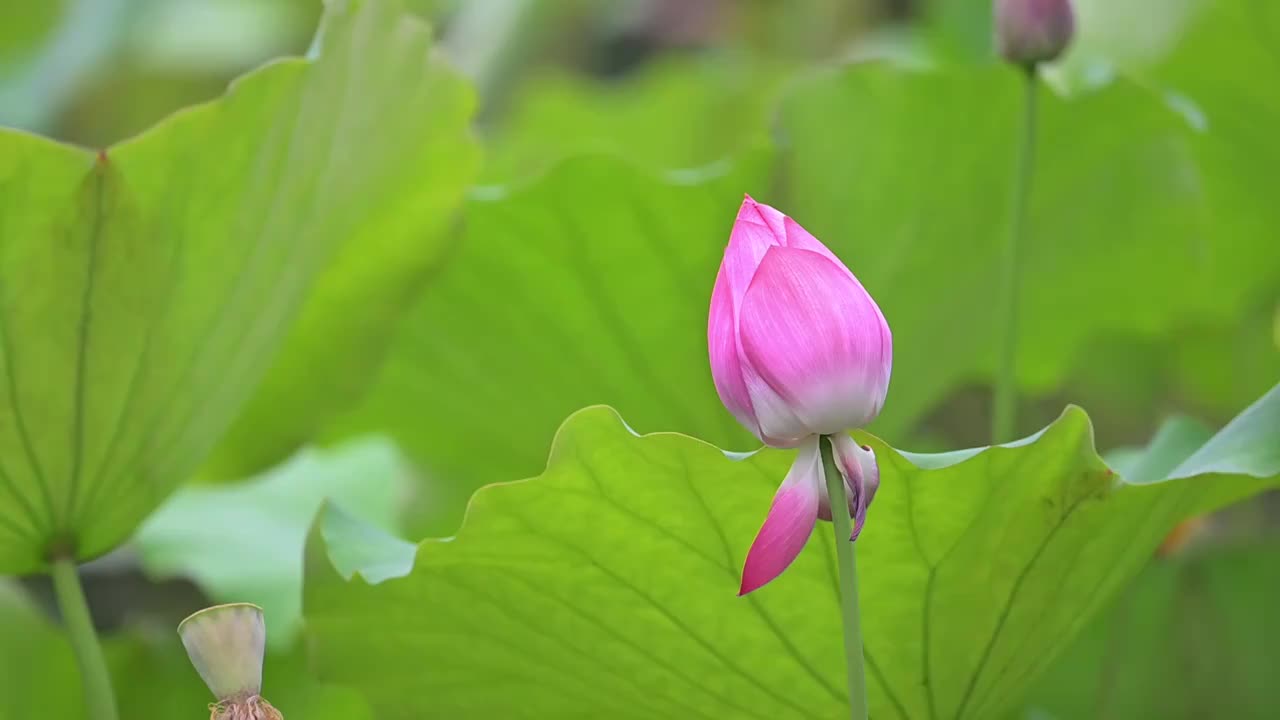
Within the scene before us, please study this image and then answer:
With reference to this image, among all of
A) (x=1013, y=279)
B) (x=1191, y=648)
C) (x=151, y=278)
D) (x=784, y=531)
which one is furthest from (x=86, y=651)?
(x=1191, y=648)

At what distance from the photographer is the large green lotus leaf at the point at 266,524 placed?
665 mm

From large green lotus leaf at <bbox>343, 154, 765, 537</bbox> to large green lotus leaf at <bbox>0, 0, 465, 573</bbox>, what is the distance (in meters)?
0.18

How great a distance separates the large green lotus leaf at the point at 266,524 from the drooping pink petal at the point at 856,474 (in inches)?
13.7

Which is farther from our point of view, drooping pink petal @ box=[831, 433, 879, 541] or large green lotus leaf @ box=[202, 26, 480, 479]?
large green lotus leaf @ box=[202, 26, 480, 479]

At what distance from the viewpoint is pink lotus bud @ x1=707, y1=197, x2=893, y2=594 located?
11.9 inches

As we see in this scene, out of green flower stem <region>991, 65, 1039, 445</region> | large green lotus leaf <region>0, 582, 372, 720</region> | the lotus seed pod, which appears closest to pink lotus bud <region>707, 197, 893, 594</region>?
the lotus seed pod

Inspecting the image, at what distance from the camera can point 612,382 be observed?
666 mm

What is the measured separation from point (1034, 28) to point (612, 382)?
272 mm

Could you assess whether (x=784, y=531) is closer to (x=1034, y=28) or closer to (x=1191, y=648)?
(x=1034, y=28)

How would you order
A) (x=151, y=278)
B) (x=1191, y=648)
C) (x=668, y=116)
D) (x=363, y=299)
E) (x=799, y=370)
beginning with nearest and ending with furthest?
(x=799, y=370) → (x=151, y=278) → (x=363, y=299) → (x=1191, y=648) → (x=668, y=116)

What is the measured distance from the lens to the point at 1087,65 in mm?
617

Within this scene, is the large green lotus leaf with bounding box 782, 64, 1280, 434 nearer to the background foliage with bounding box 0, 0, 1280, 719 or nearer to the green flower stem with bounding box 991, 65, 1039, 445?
the background foliage with bounding box 0, 0, 1280, 719

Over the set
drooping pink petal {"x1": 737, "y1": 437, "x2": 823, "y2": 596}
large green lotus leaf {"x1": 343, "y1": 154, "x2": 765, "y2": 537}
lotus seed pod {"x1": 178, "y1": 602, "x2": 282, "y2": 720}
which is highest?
large green lotus leaf {"x1": 343, "y1": 154, "x2": 765, "y2": 537}

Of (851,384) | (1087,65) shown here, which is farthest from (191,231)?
(1087,65)
